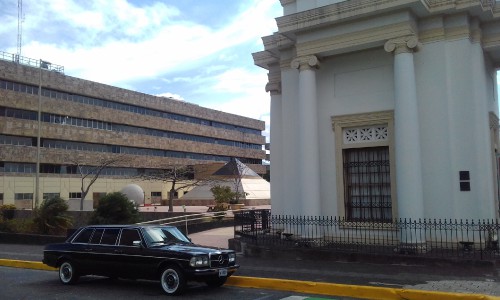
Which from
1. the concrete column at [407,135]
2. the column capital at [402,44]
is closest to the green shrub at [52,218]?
the concrete column at [407,135]

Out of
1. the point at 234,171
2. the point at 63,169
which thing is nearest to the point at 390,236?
the point at 234,171

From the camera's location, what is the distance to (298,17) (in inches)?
601

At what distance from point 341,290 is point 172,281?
3.51 meters

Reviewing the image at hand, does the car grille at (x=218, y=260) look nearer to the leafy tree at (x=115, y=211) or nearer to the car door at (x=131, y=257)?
the car door at (x=131, y=257)

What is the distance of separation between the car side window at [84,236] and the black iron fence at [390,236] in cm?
539

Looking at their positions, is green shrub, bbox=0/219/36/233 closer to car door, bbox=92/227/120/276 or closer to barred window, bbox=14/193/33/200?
car door, bbox=92/227/120/276

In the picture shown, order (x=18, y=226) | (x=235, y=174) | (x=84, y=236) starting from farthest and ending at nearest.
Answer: (x=235, y=174)
(x=18, y=226)
(x=84, y=236)

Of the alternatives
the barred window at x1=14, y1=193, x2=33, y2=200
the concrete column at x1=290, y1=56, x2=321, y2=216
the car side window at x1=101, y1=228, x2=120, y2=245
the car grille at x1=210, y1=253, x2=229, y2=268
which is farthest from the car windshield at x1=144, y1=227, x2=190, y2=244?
the barred window at x1=14, y1=193, x2=33, y2=200

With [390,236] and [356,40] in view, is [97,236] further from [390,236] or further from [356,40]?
[356,40]

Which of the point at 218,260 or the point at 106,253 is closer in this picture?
the point at 218,260

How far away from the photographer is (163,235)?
1127 cm

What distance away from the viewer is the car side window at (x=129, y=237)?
36.0 feet

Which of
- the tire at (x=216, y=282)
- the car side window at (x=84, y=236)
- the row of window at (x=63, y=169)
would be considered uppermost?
the row of window at (x=63, y=169)

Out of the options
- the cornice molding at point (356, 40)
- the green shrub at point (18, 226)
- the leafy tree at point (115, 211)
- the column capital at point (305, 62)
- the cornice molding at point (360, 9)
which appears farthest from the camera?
the green shrub at point (18, 226)
